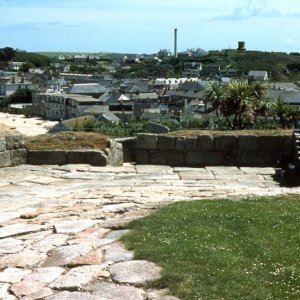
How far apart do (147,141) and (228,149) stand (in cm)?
201

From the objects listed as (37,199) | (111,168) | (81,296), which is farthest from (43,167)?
(81,296)

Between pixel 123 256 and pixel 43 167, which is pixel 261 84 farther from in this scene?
pixel 123 256

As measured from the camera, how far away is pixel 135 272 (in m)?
5.74

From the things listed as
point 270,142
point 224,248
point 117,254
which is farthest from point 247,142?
point 117,254

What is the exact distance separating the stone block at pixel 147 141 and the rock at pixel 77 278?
9320mm

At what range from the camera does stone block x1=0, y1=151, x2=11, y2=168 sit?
13.4m

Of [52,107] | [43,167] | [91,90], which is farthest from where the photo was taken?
[91,90]

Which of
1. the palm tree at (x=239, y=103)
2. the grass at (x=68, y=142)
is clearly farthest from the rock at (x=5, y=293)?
the palm tree at (x=239, y=103)

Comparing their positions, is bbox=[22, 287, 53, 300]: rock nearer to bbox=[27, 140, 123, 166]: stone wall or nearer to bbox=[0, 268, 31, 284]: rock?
bbox=[0, 268, 31, 284]: rock

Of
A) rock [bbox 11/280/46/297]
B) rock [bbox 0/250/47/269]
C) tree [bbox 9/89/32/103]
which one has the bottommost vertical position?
tree [bbox 9/89/32/103]

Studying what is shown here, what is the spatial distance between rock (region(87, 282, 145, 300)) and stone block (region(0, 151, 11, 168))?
8.45 metres

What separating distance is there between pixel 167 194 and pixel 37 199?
220cm

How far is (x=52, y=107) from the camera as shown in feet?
318

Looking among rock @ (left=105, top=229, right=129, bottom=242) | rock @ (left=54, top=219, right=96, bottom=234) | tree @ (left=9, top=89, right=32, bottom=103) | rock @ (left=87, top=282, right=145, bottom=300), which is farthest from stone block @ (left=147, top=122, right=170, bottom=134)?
tree @ (left=9, top=89, right=32, bottom=103)
